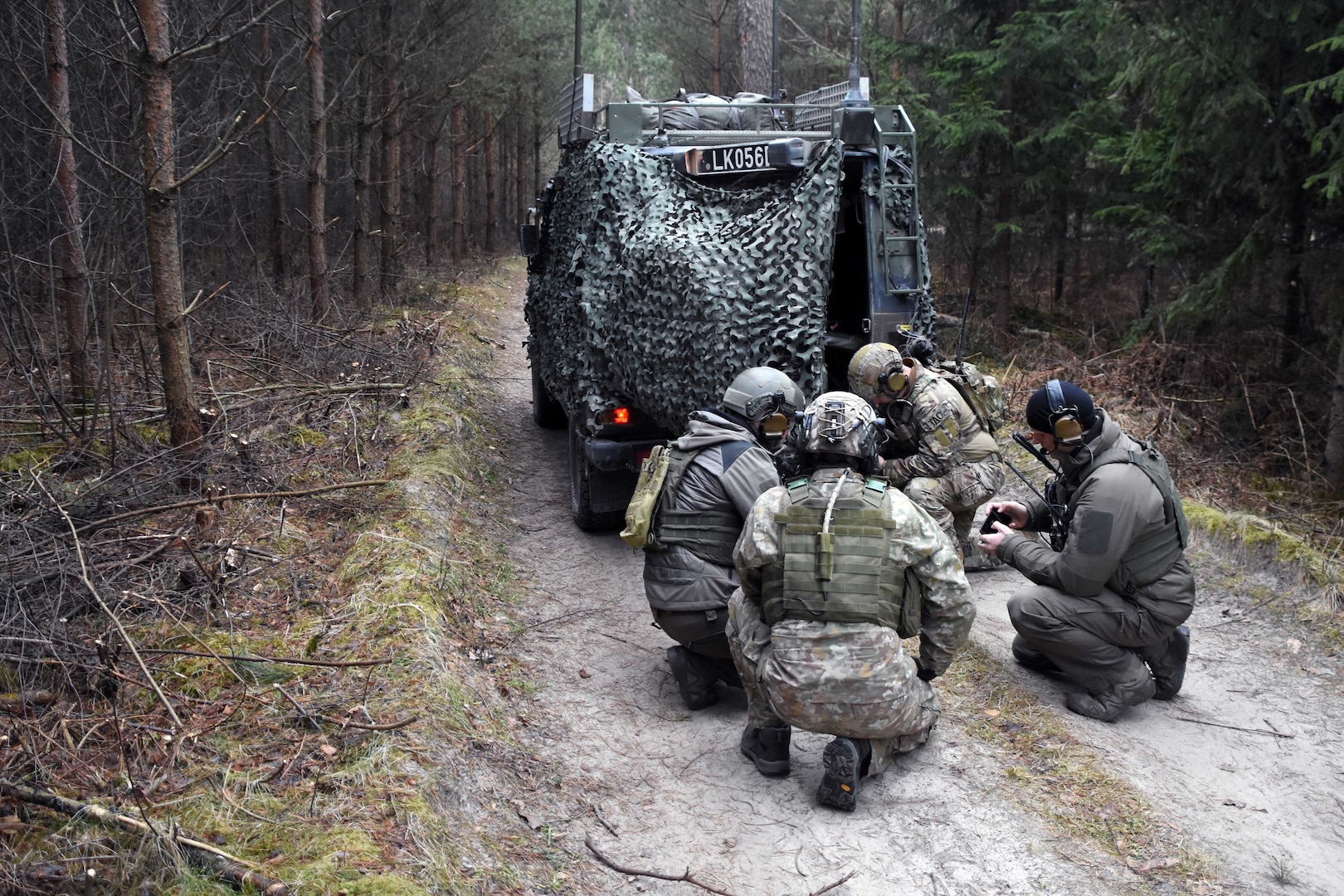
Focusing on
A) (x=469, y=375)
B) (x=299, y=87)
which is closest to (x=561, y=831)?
(x=469, y=375)

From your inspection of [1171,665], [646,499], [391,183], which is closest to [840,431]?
Answer: [646,499]

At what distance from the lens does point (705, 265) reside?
5.92 meters

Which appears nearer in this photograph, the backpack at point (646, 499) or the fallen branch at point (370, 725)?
the fallen branch at point (370, 725)

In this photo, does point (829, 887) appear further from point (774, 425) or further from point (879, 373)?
point (879, 373)

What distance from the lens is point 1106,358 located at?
1079 centimetres

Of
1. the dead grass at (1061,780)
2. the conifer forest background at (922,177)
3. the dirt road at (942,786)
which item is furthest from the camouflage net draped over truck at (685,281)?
the conifer forest background at (922,177)

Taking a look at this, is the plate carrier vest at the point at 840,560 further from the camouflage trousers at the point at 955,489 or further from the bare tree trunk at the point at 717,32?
the bare tree trunk at the point at 717,32

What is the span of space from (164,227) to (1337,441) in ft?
28.4

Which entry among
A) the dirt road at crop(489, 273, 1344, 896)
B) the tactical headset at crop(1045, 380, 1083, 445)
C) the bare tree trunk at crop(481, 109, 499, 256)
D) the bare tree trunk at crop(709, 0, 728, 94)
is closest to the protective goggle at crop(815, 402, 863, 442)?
the tactical headset at crop(1045, 380, 1083, 445)

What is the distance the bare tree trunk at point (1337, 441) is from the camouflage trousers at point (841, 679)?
6.08 meters

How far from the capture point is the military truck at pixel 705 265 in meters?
5.85

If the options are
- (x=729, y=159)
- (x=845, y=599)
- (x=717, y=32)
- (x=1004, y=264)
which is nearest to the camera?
(x=845, y=599)

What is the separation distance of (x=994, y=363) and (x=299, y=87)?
33.6 feet

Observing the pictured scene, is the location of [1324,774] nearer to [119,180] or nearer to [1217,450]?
[1217,450]
